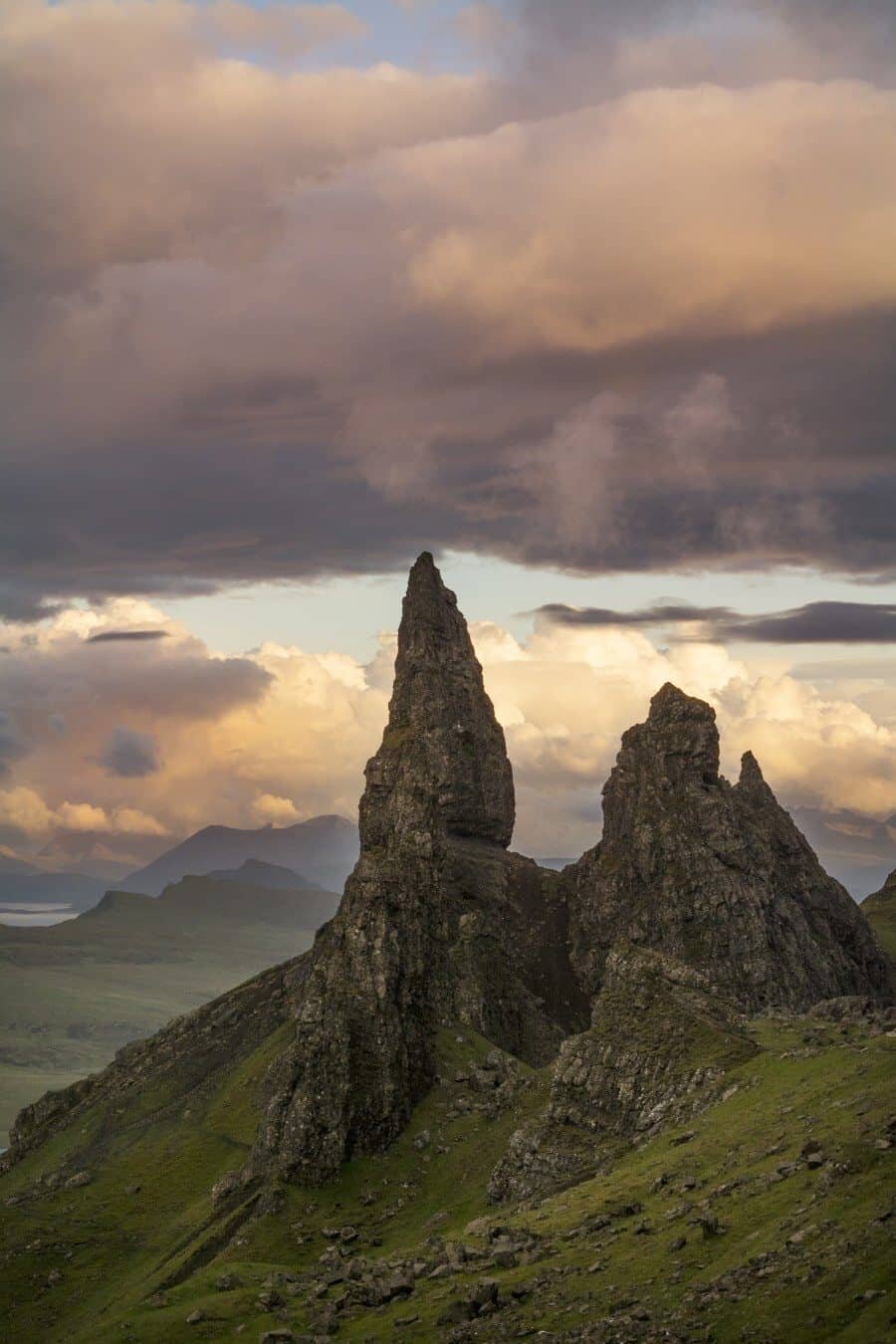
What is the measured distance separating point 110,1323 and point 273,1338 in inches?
1905

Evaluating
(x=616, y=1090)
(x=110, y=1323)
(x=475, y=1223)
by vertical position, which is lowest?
(x=110, y=1323)

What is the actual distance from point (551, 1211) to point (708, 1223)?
37.6m

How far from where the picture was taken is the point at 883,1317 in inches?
4040

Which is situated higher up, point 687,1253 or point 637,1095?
point 637,1095

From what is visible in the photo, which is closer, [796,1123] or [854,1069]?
[796,1123]

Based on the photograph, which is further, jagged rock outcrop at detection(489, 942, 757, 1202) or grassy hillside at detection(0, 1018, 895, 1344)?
jagged rock outcrop at detection(489, 942, 757, 1202)

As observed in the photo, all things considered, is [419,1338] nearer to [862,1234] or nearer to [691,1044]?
[862,1234]

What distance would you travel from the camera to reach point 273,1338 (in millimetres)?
151750

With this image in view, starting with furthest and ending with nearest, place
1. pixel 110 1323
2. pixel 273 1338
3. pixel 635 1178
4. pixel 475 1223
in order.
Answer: pixel 110 1323 < pixel 475 1223 < pixel 635 1178 < pixel 273 1338

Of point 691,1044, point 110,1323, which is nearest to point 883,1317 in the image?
point 691,1044

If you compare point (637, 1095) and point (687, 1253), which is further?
point (637, 1095)

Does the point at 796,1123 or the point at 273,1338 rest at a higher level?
Result: the point at 796,1123

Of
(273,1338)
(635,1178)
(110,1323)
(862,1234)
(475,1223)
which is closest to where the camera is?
(862,1234)

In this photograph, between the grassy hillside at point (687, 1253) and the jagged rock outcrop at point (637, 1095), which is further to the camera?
the jagged rock outcrop at point (637, 1095)
